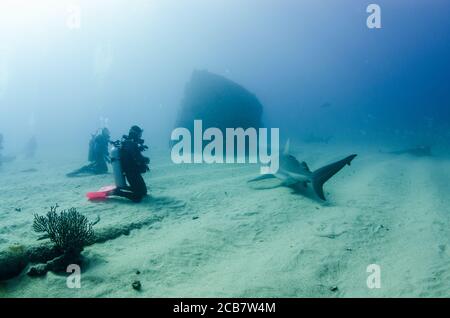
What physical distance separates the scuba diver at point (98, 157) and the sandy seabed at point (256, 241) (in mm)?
2924

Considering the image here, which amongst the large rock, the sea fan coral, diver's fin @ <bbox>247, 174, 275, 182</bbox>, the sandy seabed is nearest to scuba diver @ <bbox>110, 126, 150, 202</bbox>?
the sandy seabed

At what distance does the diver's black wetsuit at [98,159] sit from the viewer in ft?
38.7

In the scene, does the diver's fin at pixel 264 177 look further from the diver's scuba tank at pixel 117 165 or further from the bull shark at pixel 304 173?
the diver's scuba tank at pixel 117 165

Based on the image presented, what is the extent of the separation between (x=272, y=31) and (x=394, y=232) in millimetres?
131002

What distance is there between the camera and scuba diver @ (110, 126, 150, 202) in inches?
280

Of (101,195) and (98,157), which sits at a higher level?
(98,157)

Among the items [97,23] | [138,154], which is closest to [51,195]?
[138,154]

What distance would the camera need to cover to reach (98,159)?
39.2 feet

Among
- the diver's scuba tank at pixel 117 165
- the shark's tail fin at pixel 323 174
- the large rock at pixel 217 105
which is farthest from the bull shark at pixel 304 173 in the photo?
the large rock at pixel 217 105

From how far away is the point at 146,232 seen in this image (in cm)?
523

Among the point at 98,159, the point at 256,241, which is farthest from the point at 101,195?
the point at 98,159

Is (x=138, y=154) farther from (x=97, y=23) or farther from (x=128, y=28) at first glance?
(x=97, y=23)

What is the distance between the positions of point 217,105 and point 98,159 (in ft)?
25.3

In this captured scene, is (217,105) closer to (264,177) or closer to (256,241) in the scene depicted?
(264,177)
